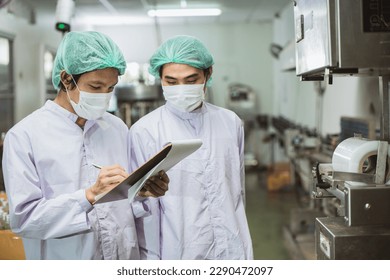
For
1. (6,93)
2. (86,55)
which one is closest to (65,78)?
(86,55)

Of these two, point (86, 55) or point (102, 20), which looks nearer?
point (86, 55)

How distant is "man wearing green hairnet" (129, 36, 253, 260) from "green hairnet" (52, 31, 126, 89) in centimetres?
19

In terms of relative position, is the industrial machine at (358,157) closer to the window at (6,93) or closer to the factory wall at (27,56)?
the factory wall at (27,56)

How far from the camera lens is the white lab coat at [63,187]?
116cm

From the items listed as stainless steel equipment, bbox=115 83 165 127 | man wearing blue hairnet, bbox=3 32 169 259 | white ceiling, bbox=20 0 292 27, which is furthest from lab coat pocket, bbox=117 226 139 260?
stainless steel equipment, bbox=115 83 165 127

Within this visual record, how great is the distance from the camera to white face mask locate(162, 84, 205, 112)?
4.60 feet

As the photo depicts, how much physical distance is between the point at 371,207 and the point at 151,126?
0.70 m

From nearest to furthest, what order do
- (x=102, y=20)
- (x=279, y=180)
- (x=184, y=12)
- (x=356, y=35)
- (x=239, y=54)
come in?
(x=356, y=35) < (x=102, y=20) < (x=184, y=12) < (x=279, y=180) < (x=239, y=54)

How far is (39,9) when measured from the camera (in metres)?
3.04

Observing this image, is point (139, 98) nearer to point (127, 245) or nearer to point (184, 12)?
point (184, 12)

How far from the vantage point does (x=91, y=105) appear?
4.10ft

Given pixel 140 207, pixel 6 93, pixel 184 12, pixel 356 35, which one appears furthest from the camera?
pixel 184 12

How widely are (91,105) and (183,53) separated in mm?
341

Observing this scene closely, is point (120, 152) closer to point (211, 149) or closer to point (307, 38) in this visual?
point (211, 149)
